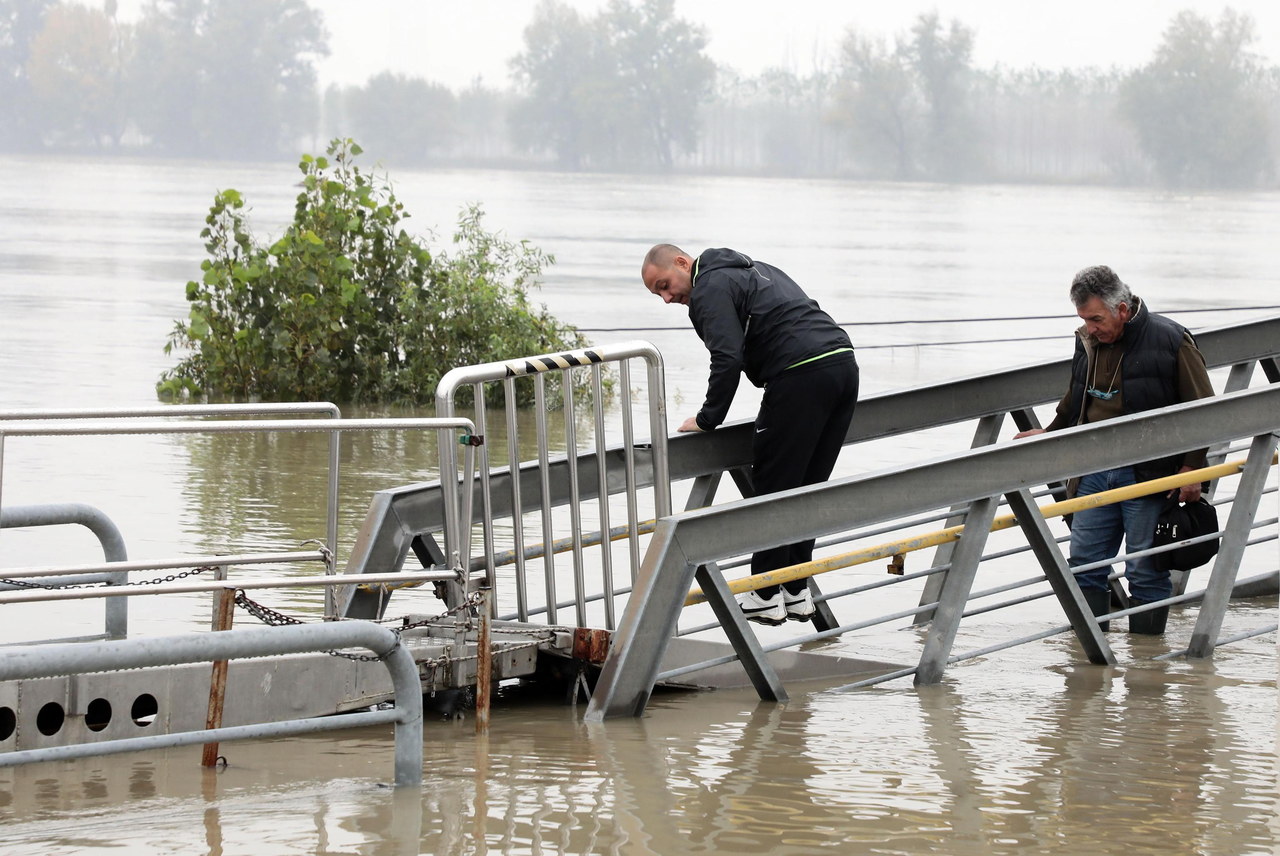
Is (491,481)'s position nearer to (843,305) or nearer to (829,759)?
(829,759)

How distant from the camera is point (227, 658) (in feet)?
14.0

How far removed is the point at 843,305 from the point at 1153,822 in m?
42.5

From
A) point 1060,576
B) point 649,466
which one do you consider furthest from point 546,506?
point 1060,576

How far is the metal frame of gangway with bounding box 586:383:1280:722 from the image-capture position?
5824mm

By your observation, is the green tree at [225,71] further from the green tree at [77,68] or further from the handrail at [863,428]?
the handrail at [863,428]

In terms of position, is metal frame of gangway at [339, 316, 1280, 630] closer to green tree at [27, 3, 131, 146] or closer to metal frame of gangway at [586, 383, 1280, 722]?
metal frame of gangway at [586, 383, 1280, 722]

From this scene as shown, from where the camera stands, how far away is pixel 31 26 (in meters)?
163

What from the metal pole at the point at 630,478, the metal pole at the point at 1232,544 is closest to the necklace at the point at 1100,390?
the metal pole at the point at 1232,544

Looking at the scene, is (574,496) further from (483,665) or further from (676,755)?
(676,755)

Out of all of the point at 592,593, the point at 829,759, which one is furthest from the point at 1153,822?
the point at 592,593

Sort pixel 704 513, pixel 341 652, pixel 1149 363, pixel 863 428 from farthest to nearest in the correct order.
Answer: pixel 863 428 → pixel 1149 363 → pixel 341 652 → pixel 704 513

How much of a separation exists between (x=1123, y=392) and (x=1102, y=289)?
47cm

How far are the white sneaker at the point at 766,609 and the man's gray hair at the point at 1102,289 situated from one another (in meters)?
1.79

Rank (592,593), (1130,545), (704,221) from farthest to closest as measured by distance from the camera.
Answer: (704,221) < (592,593) < (1130,545)
